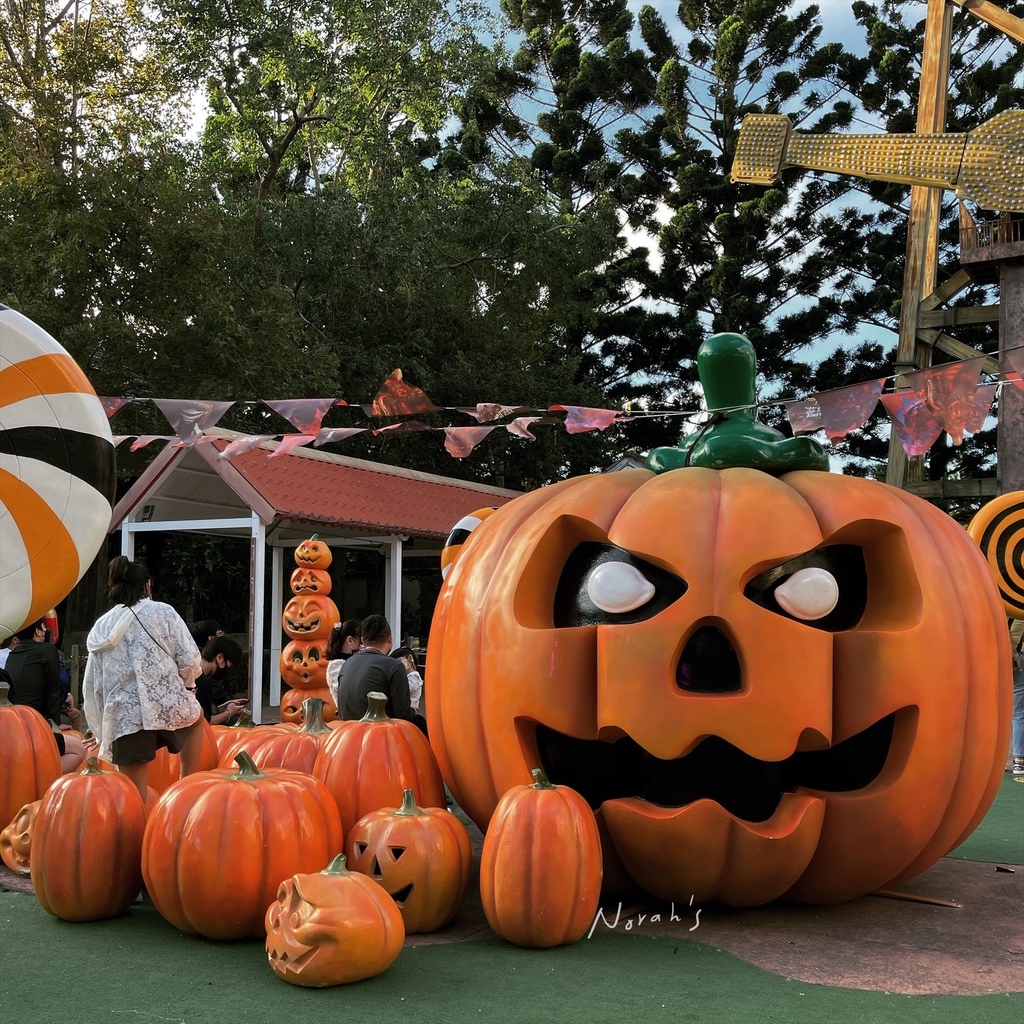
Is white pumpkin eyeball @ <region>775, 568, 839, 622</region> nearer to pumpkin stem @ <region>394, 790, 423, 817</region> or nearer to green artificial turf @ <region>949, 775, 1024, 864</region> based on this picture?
pumpkin stem @ <region>394, 790, 423, 817</region>

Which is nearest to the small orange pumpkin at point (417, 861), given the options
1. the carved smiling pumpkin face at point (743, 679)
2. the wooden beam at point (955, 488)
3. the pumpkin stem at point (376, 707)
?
the carved smiling pumpkin face at point (743, 679)

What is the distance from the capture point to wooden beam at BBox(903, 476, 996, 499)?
1752 centimetres

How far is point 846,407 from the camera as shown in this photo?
8.05m

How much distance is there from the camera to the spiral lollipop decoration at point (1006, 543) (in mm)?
6148

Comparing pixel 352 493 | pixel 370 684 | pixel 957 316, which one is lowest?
pixel 370 684

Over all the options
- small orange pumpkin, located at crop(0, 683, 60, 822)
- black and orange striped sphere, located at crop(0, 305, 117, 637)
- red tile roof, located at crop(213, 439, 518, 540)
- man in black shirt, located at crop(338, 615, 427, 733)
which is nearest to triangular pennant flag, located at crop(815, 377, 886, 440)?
man in black shirt, located at crop(338, 615, 427, 733)

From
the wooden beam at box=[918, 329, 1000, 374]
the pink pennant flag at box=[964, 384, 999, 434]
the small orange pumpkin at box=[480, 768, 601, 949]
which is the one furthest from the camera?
the wooden beam at box=[918, 329, 1000, 374]

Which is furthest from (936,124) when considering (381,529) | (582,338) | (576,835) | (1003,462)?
(576,835)

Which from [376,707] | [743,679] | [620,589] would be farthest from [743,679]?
[376,707]

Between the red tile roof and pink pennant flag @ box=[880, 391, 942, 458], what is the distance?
6.15m

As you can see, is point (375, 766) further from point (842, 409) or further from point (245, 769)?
point (842, 409)

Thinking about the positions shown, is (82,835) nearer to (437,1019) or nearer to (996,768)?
(437,1019)

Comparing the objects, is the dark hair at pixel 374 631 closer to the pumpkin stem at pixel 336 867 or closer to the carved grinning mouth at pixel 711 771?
the carved grinning mouth at pixel 711 771

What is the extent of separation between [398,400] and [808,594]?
570cm
